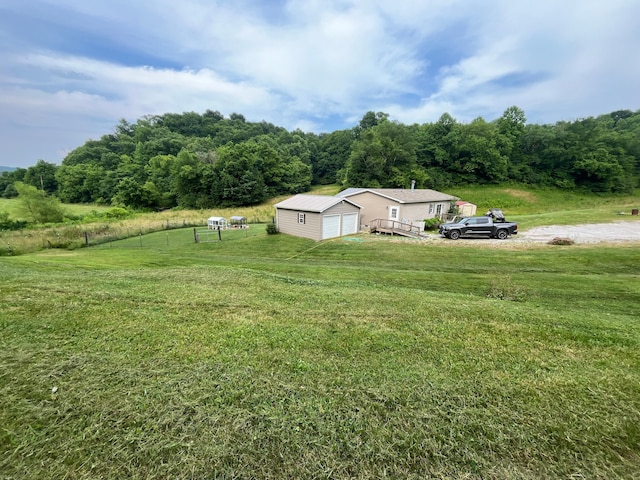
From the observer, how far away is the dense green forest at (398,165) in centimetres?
4631

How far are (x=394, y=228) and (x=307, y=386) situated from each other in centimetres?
1891

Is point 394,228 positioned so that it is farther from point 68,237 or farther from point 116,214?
point 116,214

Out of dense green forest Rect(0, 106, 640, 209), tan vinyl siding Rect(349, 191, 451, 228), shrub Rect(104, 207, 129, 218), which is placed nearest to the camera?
tan vinyl siding Rect(349, 191, 451, 228)

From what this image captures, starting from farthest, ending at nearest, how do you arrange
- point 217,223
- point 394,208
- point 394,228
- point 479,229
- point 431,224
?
point 217,223, point 431,224, point 394,208, point 394,228, point 479,229

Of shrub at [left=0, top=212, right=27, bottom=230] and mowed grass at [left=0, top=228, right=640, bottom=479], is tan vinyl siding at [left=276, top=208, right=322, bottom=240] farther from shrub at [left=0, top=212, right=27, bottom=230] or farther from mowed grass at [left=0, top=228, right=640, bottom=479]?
shrub at [left=0, top=212, right=27, bottom=230]

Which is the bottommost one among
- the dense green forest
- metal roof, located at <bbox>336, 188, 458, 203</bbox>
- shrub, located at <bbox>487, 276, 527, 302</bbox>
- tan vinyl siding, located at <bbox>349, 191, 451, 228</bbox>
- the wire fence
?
the wire fence

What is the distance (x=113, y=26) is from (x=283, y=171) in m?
42.6

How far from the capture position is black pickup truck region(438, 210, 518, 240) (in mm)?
17062

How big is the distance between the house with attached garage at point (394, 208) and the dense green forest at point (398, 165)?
72.3ft


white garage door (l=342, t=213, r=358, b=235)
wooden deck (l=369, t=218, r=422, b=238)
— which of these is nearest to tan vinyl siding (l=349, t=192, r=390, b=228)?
wooden deck (l=369, t=218, r=422, b=238)

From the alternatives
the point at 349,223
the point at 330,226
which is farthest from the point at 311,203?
the point at 349,223

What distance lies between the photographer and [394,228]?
20.8 metres

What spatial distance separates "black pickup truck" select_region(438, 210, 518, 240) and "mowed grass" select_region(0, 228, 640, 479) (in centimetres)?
1203

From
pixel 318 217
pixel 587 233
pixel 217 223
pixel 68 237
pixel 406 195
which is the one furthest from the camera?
pixel 217 223
